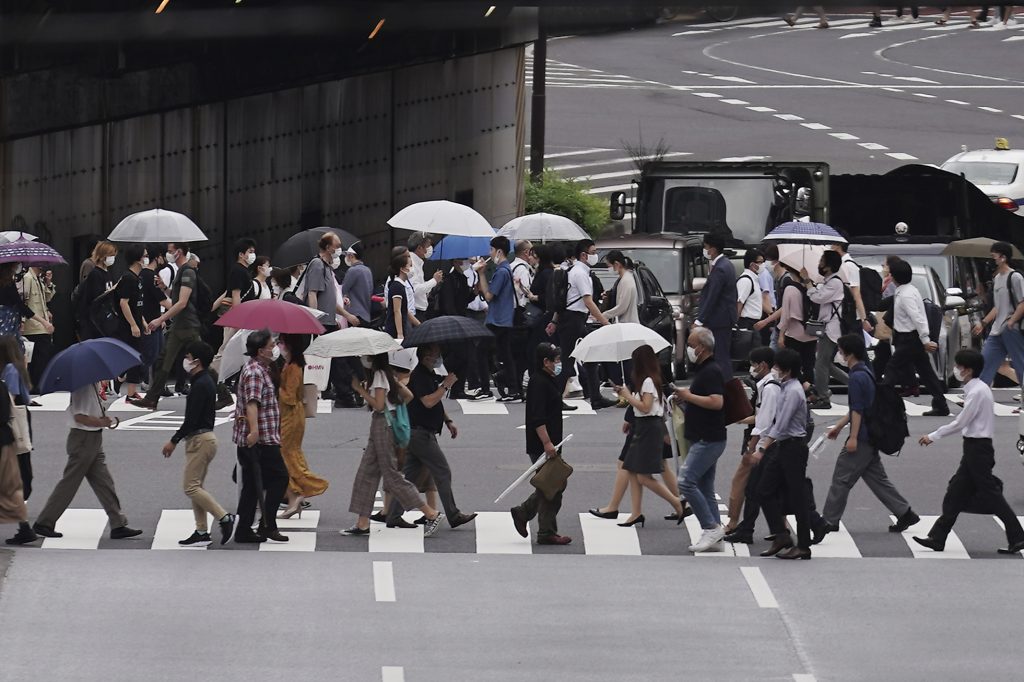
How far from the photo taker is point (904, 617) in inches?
517

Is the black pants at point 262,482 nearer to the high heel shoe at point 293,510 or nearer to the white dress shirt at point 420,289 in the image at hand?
the high heel shoe at point 293,510

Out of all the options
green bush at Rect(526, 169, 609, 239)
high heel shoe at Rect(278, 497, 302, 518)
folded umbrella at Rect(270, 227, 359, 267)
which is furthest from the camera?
green bush at Rect(526, 169, 609, 239)

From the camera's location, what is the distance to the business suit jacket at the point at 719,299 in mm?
21766

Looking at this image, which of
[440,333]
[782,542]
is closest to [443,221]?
[440,333]

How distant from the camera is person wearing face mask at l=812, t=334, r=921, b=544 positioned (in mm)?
15516

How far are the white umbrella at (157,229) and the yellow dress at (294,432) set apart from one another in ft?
22.6

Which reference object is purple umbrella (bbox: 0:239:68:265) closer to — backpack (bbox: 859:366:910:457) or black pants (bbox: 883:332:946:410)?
black pants (bbox: 883:332:946:410)

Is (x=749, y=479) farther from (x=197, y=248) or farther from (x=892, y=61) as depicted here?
(x=892, y=61)

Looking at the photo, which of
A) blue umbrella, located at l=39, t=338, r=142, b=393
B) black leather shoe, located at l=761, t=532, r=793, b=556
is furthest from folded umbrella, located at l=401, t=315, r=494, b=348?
A: black leather shoe, located at l=761, t=532, r=793, b=556

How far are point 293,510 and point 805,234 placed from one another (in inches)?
375

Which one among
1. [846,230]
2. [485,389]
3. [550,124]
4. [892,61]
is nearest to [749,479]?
[485,389]

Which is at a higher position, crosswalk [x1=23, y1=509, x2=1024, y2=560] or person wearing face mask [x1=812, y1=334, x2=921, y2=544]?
person wearing face mask [x1=812, y1=334, x2=921, y2=544]

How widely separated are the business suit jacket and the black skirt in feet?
20.6

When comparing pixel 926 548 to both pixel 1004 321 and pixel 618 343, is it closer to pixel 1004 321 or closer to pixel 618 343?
pixel 618 343
